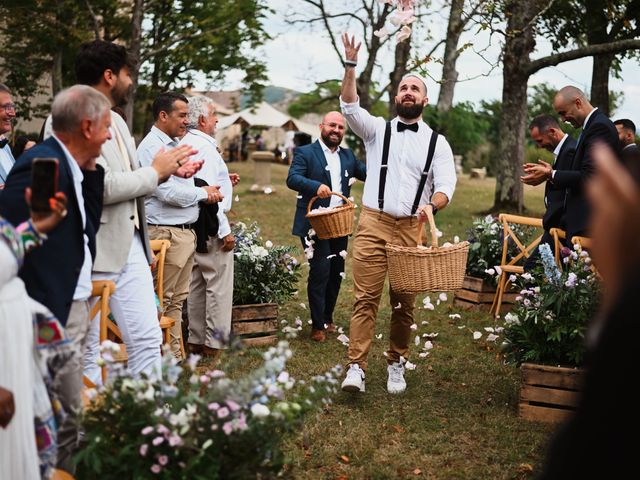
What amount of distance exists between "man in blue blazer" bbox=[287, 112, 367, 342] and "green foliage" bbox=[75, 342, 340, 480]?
4855mm

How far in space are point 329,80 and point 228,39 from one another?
180 inches

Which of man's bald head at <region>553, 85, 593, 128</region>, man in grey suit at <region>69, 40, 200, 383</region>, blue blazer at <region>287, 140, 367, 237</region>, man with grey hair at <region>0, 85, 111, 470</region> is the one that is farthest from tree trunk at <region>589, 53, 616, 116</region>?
man with grey hair at <region>0, 85, 111, 470</region>

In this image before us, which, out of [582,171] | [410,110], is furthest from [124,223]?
[582,171]

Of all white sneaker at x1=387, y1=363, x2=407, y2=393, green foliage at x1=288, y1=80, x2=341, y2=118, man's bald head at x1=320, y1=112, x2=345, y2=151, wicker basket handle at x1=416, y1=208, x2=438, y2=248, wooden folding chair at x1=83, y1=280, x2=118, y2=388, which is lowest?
white sneaker at x1=387, y1=363, x2=407, y2=393

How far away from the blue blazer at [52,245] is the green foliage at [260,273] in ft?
14.3

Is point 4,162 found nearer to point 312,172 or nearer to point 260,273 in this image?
point 260,273

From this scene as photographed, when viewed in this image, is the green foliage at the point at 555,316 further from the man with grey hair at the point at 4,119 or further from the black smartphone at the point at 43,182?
the man with grey hair at the point at 4,119

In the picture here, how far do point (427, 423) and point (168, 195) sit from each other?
2.60 meters

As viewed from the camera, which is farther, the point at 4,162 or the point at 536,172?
the point at 536,172

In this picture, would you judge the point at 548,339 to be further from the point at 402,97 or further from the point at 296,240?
the point at 296,240

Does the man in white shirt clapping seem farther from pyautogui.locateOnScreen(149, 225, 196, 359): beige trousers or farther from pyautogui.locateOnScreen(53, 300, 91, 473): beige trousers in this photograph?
pyautogui.locateOnScreen(53, 300, 91, 473): beige trousers

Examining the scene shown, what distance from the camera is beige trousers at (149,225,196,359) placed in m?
6.59

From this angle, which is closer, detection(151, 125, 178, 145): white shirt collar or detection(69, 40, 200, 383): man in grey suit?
detection(69, 40, 200, 383): man in grey suit

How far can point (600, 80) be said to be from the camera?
19.5 m
